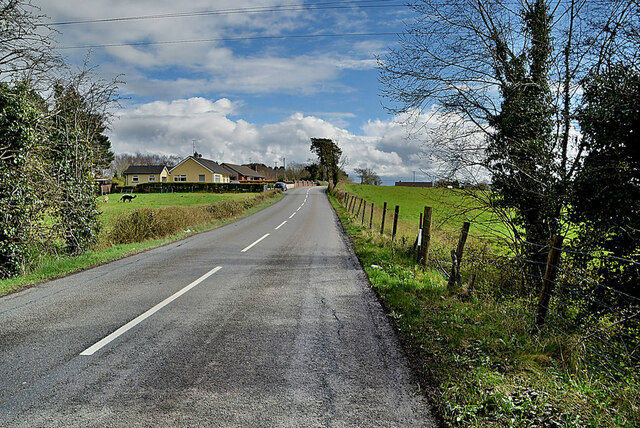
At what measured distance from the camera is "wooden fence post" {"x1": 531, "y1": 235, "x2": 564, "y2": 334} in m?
4.61

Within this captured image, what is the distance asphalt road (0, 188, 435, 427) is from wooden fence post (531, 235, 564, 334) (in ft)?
6.21

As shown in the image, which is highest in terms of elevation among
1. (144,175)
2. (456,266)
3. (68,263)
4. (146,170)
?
(146,170)

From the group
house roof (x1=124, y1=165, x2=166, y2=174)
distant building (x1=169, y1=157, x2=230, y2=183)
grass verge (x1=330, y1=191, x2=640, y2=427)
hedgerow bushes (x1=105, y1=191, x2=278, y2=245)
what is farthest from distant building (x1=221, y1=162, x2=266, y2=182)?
grass verge (x1=330, y1=191, x2=640, y2=427)

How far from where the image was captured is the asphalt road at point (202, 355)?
3047 millimetres

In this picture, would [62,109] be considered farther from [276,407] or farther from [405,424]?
[405,424]

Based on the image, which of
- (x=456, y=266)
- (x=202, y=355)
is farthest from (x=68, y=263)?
(x=456, y=266)

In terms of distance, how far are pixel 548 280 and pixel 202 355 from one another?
165 inches

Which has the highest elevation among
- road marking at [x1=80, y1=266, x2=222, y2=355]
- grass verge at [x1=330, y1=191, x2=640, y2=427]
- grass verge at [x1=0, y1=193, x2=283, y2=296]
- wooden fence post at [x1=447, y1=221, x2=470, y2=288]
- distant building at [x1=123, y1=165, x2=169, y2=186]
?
distant building at [x1=123, y1=165, x2=169, y2=186]

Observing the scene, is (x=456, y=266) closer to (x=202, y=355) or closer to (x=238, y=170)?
(x=202, y=355)

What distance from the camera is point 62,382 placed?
348 cm

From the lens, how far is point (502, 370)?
3.85 meters

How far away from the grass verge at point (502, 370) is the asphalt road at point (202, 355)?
32 centimetres

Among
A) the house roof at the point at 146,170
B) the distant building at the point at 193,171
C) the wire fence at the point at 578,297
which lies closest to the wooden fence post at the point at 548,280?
the wire fence at the point at 578,297

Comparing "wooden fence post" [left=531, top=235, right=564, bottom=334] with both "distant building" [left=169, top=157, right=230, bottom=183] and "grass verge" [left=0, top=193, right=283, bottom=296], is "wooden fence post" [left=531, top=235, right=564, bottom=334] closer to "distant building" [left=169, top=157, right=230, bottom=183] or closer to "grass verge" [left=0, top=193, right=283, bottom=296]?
"grass verge" [left=0, top=193, right=283, bottom=296]
